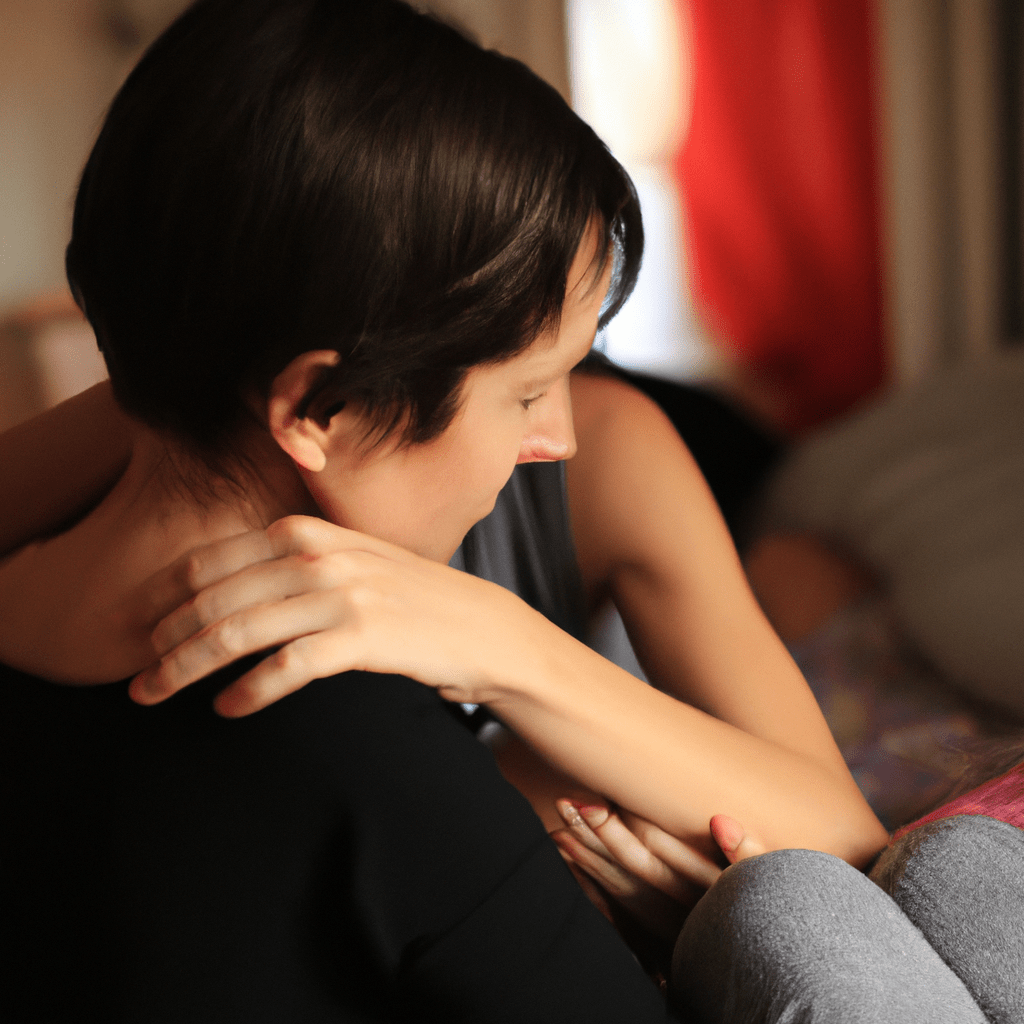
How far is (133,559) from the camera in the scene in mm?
646

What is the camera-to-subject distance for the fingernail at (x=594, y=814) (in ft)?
2.53

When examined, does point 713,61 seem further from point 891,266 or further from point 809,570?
point 809,570

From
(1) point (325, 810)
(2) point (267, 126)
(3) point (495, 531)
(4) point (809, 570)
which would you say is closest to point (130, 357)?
(2) point (267, 126)

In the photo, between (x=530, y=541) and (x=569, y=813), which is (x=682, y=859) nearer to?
(x=569, y=813)

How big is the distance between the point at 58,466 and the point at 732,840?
719 millimetres

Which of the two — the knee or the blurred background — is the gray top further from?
the blurred background

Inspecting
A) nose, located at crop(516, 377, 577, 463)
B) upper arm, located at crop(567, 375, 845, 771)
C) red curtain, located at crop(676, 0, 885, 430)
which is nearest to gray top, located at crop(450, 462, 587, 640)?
upper arm, located at crop(567, 375, 845, 771)

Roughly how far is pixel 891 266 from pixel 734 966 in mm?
2276

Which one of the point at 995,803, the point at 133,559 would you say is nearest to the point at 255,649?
the point at 133,559

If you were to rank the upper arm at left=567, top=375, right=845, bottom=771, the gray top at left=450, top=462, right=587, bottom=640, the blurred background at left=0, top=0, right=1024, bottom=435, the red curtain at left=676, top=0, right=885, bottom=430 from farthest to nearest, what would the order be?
the red curtain at left=676, top=0, right=885, bottom=430 → the blurred background at left=0, top=0, right=1024, bottom=435 → the gray top at left=450, top=462, right=587, bottom=640 → the upper arm at left=567, top=375, right=845, bottom=771

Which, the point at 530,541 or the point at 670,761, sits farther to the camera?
the point at 530,541

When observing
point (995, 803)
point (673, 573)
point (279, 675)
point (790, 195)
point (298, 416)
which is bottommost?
point (995, 803)

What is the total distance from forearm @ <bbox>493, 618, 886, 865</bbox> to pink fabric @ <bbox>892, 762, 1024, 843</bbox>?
61 mm

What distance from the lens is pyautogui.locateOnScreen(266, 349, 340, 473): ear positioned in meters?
0.57
